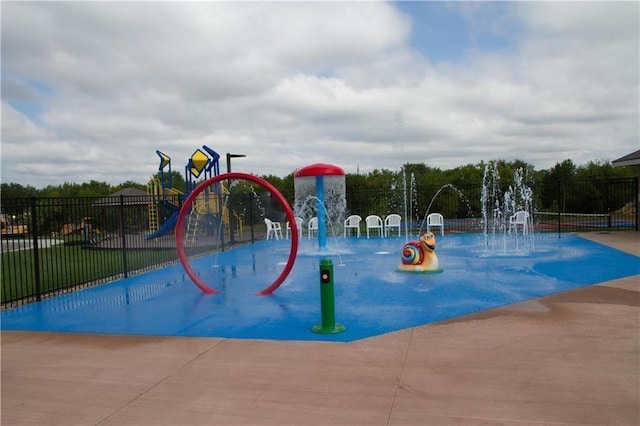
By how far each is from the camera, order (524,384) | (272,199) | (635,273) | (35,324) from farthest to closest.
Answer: (272,199) → (635,273) → (35,324) → (524,384)

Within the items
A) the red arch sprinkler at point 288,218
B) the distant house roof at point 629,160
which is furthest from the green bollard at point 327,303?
the distant house roof at point 629,160

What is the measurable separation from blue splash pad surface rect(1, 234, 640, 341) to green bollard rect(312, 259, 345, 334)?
5.6 inches

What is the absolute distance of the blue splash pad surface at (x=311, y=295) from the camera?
7016 millimetres

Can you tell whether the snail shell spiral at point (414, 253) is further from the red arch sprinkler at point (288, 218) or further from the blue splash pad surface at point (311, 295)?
the red arch sprinkler at point (288, 218)

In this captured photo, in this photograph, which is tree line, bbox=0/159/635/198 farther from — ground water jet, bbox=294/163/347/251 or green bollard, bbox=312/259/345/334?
green bollard, bbox=312/259/345/334

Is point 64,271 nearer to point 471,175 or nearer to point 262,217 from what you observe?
point 262,217

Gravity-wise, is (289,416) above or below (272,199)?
below

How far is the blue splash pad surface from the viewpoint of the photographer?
702 cm

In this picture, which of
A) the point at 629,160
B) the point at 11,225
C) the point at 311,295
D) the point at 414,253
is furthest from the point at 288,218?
the point at 629,160

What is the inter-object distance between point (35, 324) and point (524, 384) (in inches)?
275

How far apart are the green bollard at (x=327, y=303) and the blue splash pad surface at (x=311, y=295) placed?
14 centimetres

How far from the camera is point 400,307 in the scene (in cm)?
764

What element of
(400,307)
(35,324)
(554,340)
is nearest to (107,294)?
(35,324)

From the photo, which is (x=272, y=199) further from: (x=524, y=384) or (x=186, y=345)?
(x=524, y=384)
